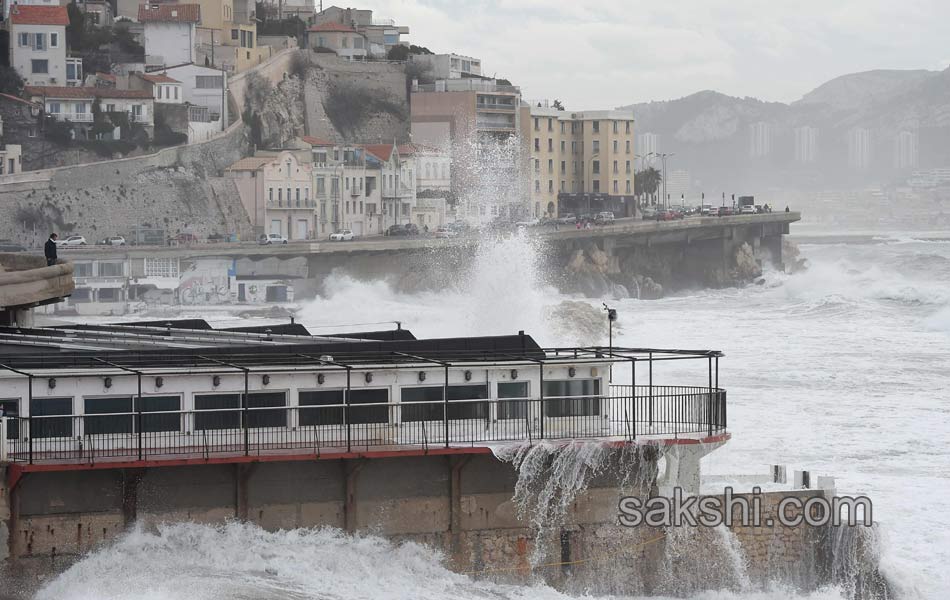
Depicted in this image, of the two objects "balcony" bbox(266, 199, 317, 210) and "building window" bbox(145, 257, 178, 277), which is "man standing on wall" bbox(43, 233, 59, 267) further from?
"balcony" bbox(266, 199, 317, 210)

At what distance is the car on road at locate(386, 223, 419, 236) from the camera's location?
128 metres

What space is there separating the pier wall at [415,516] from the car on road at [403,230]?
101113 mm

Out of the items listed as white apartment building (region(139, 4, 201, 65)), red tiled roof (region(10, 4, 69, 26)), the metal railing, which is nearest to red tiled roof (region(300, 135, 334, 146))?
white apartment building (region(139, 4, 201, 65))

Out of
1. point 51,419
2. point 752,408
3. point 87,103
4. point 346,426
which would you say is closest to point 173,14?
point 87,103

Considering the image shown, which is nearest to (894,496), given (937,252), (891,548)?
(891,548)

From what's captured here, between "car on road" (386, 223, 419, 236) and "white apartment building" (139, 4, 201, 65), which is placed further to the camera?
"white apartment building" (139, 4, 201, 65)

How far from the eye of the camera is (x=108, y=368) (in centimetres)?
2514

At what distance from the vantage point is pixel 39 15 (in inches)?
5007

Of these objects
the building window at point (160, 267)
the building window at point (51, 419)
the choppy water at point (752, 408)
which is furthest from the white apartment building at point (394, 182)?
the building window at point (51, 419)

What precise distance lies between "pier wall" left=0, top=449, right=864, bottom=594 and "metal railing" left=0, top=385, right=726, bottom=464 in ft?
1.05

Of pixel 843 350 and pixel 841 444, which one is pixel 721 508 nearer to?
pixel 841 444

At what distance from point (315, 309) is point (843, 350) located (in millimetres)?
35827

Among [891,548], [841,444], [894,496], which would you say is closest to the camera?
[891,548]

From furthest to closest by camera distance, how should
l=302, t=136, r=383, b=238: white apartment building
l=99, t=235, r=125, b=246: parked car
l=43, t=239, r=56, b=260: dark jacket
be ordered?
l=302, t=136, r=383, b=238: white apartment building
l=99, t=235, r=125, b=246: parked car
l=43, t=239, r=56, b=260: dark jacket
